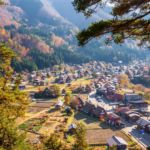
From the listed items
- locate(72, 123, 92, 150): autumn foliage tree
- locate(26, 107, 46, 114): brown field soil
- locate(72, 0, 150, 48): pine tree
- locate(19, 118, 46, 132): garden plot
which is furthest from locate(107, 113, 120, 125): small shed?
locate(72, 0, 150, 48): pine tree

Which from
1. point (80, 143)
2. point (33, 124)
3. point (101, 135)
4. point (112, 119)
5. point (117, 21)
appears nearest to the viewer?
point (117, 21)

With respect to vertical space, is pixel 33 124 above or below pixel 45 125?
above

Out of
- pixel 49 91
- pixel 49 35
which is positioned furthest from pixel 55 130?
pixel 49 35

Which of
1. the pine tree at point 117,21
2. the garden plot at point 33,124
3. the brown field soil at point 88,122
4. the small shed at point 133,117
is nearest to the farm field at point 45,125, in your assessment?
the garden plot at point 33,124

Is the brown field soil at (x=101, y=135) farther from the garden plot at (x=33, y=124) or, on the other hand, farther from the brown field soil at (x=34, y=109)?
the brown field soil at (x=34, y=109)

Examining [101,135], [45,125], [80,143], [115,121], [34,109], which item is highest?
[80,143]

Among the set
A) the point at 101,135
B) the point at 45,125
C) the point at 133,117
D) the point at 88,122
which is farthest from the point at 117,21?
the point at 133,117

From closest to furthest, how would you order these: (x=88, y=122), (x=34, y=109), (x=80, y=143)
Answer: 1. (x=80, y=143)
2. (x=88, y=122)
3. (x=34, y=109)

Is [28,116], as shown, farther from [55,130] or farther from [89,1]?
[89,1]

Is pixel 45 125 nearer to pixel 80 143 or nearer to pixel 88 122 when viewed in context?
pixel 88 122
